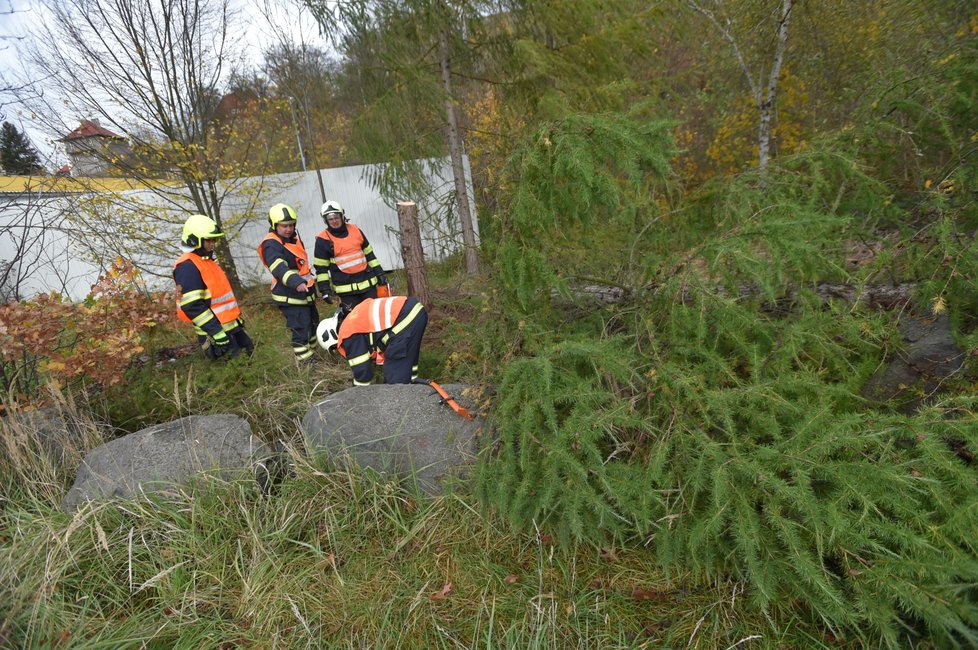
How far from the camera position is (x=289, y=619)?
2285 millimetres

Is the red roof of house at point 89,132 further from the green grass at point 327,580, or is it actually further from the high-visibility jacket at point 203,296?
the green grass at point 327,580

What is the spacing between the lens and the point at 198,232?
167 inches

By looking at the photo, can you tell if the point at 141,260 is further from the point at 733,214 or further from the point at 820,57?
the point at 820,57

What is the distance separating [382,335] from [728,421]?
2.71m

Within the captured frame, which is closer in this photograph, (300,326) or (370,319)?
(370,319)

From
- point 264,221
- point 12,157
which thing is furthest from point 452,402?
point 264,221

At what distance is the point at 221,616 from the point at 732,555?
2.42 m

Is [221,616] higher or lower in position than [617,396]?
lower

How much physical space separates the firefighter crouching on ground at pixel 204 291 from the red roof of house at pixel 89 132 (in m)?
4.03

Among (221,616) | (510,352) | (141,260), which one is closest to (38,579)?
(221,616)

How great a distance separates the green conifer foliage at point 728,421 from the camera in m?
1.61

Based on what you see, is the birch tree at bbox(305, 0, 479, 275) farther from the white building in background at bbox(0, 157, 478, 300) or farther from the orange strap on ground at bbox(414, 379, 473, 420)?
the orange strap on ground at bbox(414, 379, 473, 420)

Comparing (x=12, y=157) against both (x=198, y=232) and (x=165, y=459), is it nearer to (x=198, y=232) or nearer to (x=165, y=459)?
(x=198, y=232)

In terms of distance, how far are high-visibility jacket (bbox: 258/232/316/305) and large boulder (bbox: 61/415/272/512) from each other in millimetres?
1795
